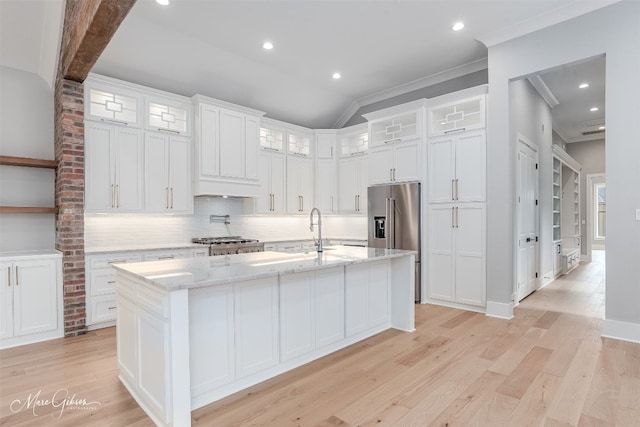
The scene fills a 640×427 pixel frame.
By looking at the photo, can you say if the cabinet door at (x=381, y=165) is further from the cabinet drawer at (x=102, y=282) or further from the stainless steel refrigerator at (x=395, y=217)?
the cabinet drawer at (x=102, y=282)

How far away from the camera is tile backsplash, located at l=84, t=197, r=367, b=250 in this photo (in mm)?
4402

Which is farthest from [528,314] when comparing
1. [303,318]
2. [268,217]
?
[268,217]

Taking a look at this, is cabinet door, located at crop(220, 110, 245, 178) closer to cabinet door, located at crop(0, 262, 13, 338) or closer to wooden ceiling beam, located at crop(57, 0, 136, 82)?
wooden ceiling beam, located at crop(57, 0, 136, 82)

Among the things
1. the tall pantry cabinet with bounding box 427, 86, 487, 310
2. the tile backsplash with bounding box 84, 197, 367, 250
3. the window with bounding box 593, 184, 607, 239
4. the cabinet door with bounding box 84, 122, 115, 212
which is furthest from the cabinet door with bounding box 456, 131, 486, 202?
the window with bounding box 593, 184, 607, 239

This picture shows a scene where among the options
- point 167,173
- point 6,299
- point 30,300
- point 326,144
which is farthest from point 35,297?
point 326,144

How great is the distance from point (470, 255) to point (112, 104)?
15.9ft

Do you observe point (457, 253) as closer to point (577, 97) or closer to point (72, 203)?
point (577, 97)

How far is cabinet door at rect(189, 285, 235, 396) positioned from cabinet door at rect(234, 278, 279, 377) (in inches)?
2.5

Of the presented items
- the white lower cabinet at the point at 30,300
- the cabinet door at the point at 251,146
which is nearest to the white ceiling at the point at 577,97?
the cabinet door at the point at 251,146

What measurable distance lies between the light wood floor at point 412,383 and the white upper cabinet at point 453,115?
2.64 m

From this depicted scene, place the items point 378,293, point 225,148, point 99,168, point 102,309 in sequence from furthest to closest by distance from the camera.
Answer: point 225,148 → point 99,168 → point 102,309 → point 378,293

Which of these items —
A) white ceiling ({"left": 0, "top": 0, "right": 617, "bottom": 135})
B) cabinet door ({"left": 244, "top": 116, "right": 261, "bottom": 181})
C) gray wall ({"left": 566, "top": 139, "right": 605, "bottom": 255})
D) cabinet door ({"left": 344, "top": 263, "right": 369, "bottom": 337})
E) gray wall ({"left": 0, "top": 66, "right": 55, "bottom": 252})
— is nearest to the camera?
cabinet door ({"left": 344, "top": 263, "right": 369, "bottom": 337})

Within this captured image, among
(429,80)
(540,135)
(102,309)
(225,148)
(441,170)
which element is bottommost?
(102,309)

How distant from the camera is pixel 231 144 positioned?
5102mm
